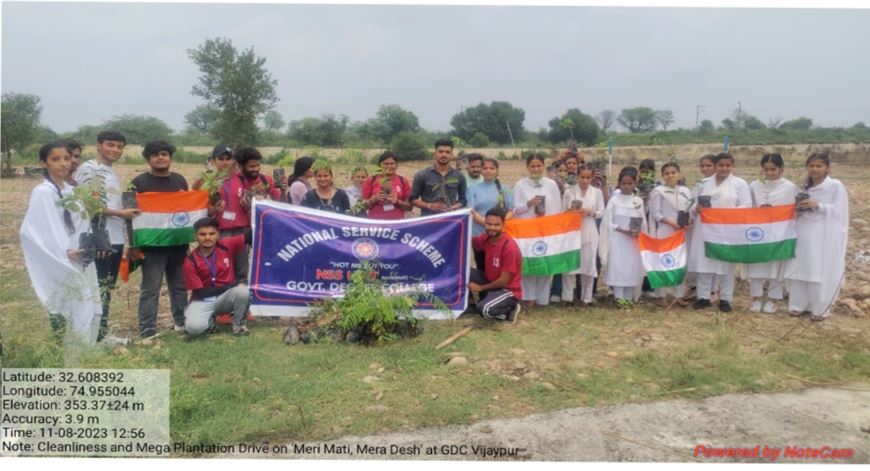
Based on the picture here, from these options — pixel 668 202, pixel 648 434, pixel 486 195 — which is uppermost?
pixel 486 195

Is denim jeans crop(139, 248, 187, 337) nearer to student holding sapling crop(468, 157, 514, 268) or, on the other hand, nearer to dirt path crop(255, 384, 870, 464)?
dirt path crop(255, 384, 870, 464)

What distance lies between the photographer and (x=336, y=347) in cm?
538

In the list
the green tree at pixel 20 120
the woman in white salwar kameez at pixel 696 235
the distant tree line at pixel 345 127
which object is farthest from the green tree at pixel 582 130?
the woman in white salwar kameez at pixel 696 235

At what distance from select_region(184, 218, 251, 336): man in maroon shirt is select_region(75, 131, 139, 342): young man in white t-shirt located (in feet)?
1.97

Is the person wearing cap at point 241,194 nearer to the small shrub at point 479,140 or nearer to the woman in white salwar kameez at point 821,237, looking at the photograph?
the woman in white salwar kameez at point 821,237

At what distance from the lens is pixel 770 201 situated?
6766mm

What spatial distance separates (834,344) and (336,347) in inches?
185

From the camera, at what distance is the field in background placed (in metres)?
4.16

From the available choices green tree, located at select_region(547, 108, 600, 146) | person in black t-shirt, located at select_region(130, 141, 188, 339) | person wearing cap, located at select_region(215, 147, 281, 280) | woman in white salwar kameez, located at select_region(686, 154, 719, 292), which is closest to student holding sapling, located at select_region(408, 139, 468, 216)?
person wearing cap, located at select_region(215, 147, 281, 280)

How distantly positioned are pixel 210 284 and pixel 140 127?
51694 mm

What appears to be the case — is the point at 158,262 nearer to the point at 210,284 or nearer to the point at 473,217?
the point at 210,284

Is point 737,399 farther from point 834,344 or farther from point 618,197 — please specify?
point 618,197
